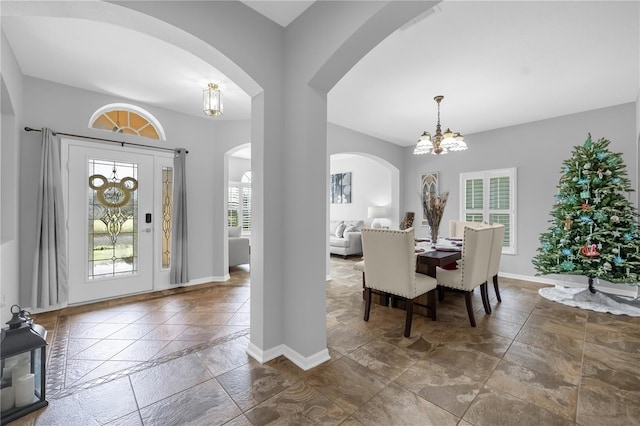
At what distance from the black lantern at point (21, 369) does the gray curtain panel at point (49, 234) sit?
1.93m

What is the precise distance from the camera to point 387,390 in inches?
71.3

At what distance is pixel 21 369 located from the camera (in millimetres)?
1615

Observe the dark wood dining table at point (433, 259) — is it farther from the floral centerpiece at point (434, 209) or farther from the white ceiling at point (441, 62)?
the white ceiling at point (441, 62)

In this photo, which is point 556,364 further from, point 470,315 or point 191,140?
point 191,140

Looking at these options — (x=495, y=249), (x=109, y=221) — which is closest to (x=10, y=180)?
(x=109, y=221)

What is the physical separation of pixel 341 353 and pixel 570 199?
3.69m

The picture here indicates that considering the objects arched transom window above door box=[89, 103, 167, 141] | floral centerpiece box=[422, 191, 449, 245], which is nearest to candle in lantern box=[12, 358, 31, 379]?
arched transom window above door box=[89, 103, 167, 141]

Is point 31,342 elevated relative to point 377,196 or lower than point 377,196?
lower

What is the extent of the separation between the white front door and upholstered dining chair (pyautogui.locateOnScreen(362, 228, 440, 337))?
10.4 feet

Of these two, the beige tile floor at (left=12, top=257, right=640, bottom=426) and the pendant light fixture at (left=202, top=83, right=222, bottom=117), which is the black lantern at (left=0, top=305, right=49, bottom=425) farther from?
the pendant light fixture at (left=202, top=83, right=222, bottom=117)

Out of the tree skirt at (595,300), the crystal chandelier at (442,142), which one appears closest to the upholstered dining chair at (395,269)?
the crystal chandelier at (442,142)

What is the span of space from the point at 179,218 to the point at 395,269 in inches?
127

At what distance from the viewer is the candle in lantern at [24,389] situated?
1603 millimetres

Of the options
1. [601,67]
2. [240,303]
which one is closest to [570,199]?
[601,67]
